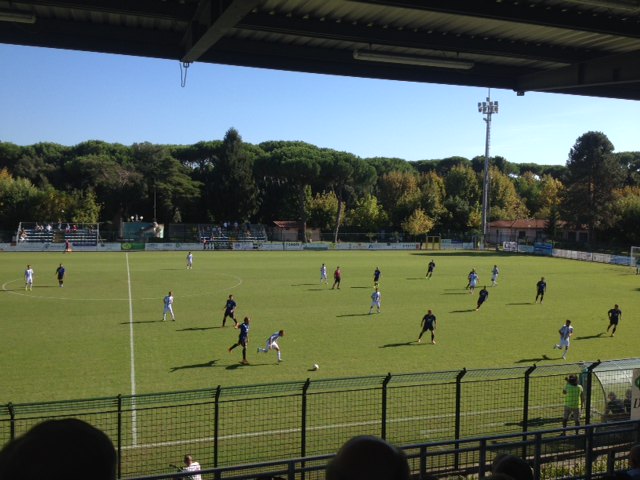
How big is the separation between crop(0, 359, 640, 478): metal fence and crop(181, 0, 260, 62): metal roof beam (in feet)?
17.5

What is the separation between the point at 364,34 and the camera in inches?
301

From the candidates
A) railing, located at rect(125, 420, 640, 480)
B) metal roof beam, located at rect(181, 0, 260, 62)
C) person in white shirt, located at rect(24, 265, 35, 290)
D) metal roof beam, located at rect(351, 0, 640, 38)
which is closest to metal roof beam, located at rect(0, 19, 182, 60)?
metal roof beam, located at rect(181, 0, 260, 62)

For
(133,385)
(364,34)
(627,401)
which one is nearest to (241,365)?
(133,385)

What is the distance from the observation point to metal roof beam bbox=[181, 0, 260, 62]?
5836 millimetres

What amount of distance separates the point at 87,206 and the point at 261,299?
2061 inches

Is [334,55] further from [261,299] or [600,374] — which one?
[261,299]

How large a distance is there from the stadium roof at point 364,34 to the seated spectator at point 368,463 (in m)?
5.03

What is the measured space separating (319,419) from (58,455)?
10.9 m

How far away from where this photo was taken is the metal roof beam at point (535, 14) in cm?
634

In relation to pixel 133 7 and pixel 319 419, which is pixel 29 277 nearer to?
pixel 319 419

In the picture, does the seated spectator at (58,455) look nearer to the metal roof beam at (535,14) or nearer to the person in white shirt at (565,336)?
the metal roof beam at (535,14)

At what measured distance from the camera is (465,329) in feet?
73.8

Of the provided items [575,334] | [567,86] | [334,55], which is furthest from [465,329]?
[334,55]

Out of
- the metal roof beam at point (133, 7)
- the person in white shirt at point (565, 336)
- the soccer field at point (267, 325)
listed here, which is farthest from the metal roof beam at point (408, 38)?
the person in white shirt at point (565, 336)
